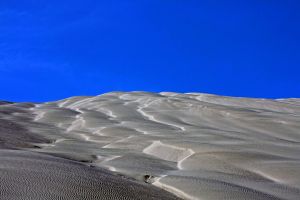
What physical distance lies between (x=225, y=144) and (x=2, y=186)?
2.75 meters

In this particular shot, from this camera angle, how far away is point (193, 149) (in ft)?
15.4

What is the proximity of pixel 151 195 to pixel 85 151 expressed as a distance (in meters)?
2.34

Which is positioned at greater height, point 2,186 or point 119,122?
point 119,122

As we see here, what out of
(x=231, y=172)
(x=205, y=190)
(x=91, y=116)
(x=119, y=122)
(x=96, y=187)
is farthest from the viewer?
(x=91, y=116)

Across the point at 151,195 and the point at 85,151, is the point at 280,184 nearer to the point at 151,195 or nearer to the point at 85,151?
the point at 151,195

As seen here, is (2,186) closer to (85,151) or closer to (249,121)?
(85,151)

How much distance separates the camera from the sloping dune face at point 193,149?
3.30 metres

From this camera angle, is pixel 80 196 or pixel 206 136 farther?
pixel 206 136

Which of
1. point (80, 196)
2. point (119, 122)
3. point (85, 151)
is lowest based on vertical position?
point (80, 196)

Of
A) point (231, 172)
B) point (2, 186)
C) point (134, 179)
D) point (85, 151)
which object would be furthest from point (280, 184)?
point (85, 151)

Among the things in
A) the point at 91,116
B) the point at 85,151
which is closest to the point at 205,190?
the point at 85,151

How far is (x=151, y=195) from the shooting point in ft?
9.61

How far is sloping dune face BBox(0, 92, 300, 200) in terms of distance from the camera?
3303 millimetres

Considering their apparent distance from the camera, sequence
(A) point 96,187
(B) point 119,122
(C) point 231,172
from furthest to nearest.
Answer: (B) point 119,122
(C) point 231,172
(A) point 96,187
